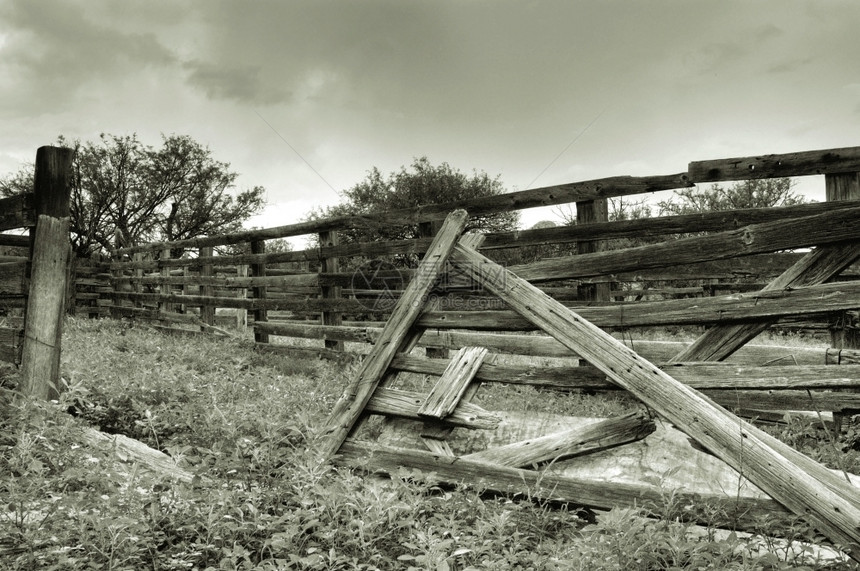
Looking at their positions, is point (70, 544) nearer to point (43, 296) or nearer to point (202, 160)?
point (43, 296)

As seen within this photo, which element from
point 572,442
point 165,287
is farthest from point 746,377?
point 165,287

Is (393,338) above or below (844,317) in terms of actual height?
below

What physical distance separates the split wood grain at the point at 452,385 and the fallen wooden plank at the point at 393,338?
1.32 feet

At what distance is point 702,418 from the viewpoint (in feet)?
9.18

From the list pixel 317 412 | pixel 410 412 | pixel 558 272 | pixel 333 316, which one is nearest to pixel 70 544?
pixel 410 412

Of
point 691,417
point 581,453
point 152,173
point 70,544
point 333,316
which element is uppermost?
point 152,173

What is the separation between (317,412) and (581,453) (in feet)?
7.84

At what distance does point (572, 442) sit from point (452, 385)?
0.80 meters

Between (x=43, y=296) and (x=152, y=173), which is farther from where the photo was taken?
(x=152, y=173)

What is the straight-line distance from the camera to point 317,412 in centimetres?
478

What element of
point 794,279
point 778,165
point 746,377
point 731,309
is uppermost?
point 778,165

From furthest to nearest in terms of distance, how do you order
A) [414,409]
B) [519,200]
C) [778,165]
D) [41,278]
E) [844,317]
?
[519,200] < [41,278] < [778,165] < [844,317] < [414,409]

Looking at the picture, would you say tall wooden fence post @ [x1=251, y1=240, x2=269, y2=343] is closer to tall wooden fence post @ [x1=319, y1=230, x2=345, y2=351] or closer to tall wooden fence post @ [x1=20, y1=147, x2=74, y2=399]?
tall wooden fence post @ [x1=319, y1=230, x2=345, y2=351]

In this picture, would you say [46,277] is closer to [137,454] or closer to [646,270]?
[137,454]
